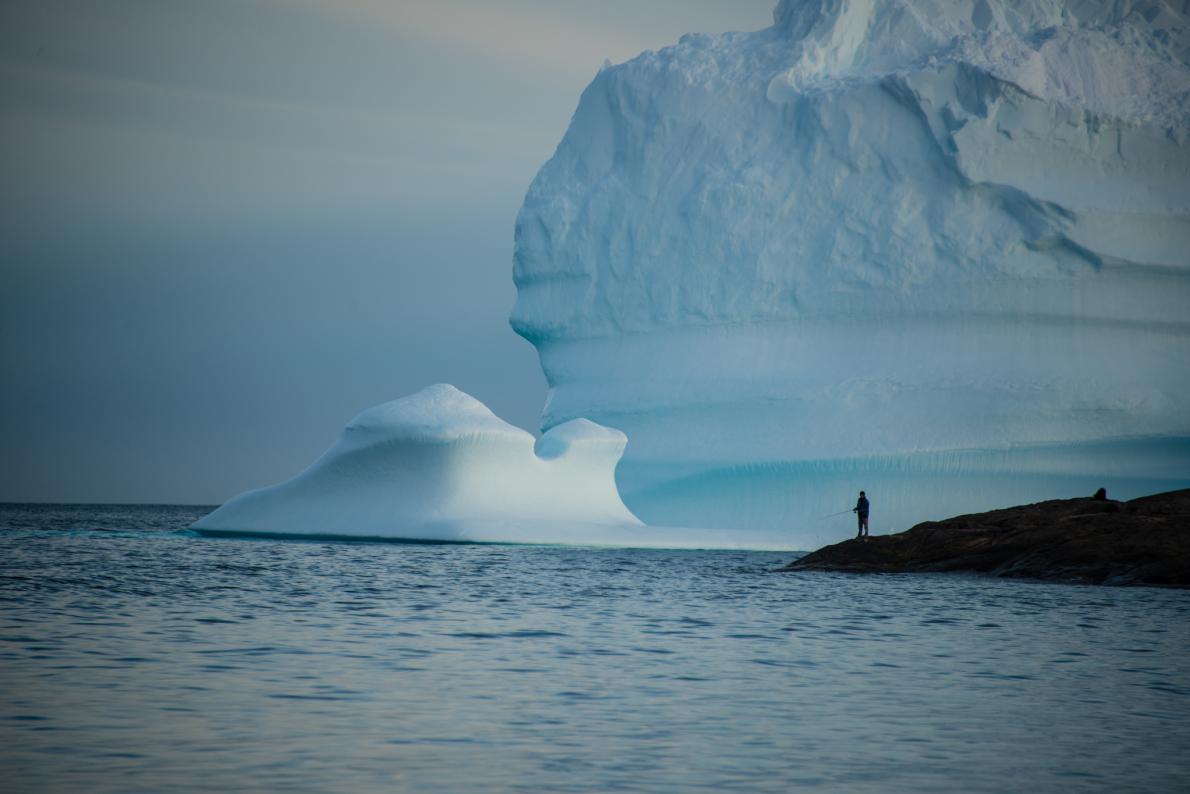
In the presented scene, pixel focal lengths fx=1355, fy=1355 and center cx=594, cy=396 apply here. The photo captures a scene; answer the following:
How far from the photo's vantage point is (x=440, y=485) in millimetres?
23562

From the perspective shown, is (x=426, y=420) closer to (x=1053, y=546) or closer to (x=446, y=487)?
(x=446, y=487)

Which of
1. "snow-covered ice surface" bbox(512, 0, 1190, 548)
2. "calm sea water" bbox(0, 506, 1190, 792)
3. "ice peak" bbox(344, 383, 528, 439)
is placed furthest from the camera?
"snow-covered ice surface" bbox(512, 0, 1190, 548)

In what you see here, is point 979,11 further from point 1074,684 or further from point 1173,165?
point 1074,684

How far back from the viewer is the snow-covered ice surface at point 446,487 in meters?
23.0

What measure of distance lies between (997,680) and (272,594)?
24.8 feet

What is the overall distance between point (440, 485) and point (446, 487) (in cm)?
11

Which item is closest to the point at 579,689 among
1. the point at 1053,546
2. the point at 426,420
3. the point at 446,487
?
the point at 1053,546

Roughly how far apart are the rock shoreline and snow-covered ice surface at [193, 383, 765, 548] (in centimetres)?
509

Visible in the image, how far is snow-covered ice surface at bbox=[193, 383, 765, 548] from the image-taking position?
22953 millimetres

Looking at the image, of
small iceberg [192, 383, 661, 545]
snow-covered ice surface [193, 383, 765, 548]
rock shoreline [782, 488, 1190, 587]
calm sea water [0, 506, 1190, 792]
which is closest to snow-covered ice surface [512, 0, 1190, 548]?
snow-covered ice surface [193, 383, 765, 548]

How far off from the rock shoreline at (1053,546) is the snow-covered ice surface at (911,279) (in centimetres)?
600

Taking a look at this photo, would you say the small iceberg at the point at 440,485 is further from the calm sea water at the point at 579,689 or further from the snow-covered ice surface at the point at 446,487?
the calm sea water at the point at 579,689

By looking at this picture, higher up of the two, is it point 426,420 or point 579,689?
point 426,420

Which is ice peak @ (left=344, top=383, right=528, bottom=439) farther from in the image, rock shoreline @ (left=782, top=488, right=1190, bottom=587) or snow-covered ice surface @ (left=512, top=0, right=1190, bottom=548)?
rock shoreline @ (left=782, top=488, right=1190, bottom=587)
